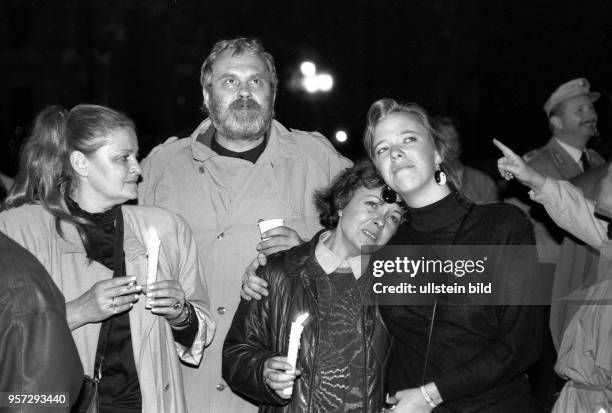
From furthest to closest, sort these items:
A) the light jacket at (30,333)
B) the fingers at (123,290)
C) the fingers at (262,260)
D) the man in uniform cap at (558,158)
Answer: the man in uniform cap at (558,158) < the fingers at (262,260) < the fingers at (123,290) < the light jacket at (30,333)

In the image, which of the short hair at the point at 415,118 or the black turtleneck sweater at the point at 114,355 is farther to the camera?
the short hair at the point at 415,118

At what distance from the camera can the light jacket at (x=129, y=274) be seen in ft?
11.6

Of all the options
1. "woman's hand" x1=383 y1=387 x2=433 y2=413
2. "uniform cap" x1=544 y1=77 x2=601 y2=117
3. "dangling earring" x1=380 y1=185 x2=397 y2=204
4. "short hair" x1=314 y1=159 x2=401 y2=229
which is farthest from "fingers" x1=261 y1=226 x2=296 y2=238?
"uniform cap" x1=544 y1=77 x2=601 y2=117

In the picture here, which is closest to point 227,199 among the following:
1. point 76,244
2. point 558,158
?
point 76,244

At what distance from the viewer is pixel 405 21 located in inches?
425

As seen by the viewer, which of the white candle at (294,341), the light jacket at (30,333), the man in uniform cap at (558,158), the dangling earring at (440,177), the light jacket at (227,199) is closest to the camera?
the light jacket at (30,333)

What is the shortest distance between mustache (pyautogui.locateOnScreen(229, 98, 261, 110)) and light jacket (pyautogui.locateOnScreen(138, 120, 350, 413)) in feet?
0.57

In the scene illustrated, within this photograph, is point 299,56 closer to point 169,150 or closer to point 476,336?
point 169,150

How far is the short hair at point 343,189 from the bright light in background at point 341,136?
21.8 feet

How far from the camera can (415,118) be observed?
12.1 feet

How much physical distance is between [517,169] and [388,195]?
0.64 meters

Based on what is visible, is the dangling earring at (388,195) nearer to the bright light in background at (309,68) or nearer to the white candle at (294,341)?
the white candle at (294,341)

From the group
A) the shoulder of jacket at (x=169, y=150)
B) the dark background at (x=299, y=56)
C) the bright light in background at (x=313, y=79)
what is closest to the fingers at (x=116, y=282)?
the shoulder of jacket at (x=169, y=150)

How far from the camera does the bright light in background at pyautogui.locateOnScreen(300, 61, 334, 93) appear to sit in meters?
10.8
